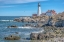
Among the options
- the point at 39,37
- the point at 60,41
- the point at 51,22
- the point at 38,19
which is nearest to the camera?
the point at 60,41

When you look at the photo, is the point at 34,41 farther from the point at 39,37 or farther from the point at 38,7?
the point at 38,7

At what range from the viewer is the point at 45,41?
30.5 meters

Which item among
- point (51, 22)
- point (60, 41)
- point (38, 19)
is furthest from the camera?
point (38, 19)

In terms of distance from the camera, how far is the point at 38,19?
11494 cm

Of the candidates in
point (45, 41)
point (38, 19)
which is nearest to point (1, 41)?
point (45, 41)

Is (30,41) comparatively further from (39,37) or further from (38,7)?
(38,7)

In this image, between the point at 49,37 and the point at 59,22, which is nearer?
the point at 49,37

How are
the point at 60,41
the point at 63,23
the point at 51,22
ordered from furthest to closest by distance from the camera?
the point at 51,22 < the point at 63,23 < the point at 60,41

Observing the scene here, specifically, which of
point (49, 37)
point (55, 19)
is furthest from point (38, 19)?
point (49, 37)

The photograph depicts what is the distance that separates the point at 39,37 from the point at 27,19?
286ft

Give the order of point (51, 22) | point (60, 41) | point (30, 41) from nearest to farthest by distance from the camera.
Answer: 1. point (60, 41)
2. point (30, 41)
3. point (51, 22)

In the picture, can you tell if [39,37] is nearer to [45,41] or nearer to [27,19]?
[45,41]

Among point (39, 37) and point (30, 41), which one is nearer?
point (30, 41)

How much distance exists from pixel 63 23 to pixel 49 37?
30.1 metres
